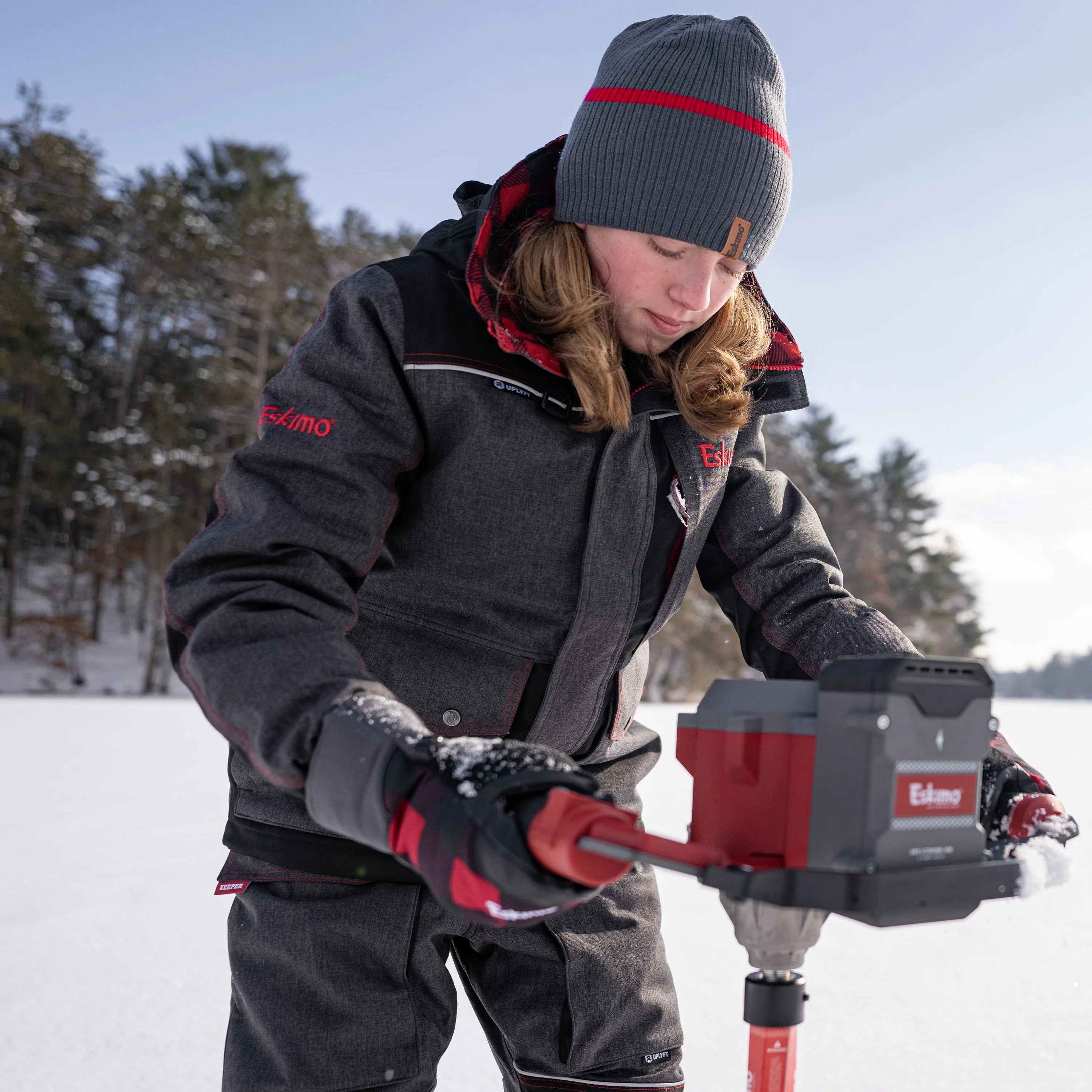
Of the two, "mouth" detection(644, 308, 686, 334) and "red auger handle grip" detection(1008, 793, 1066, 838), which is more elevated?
"mouth" detection(644, 308, 686, 334)

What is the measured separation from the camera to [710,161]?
4.27 ft

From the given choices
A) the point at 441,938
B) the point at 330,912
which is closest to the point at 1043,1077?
the point at 441,938

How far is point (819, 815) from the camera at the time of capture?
2.58 feet

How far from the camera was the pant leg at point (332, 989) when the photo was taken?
121 centimetres

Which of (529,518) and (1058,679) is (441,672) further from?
(1058,679)

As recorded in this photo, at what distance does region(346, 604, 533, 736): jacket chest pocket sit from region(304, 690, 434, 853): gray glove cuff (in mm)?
423

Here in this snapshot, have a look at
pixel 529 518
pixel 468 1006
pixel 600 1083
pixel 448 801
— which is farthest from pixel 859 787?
pixel 468 1006

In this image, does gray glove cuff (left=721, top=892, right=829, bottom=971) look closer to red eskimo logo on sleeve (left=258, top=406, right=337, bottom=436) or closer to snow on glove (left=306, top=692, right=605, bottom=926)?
snow on glove (left=306, top=692, right=605, bottom=926)

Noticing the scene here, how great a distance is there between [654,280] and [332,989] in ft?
3.44

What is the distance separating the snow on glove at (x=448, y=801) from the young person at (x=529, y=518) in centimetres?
24

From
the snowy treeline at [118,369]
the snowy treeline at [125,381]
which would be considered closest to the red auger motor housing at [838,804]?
the snowy treeline at [125,381]

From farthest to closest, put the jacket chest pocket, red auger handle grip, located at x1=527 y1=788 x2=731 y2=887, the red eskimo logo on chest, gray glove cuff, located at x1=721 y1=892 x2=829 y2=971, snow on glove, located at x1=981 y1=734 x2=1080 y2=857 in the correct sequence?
the red eskimo logo on chest, the jacket chest pocket, snow on glove, located at x1=981 y1=734 x2=1080 y2=857, gray glove cuff, located at x1=721 y1=892 x2=829 y2=971, red auger handle grip, located at x1=527 y1=788 x2=731 y2=887

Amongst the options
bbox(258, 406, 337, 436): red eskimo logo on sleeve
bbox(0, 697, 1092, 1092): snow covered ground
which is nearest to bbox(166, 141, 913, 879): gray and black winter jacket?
bbox(258, 406, 337, 436): red eskimo logo on sleeve

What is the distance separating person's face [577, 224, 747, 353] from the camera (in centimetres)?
128
